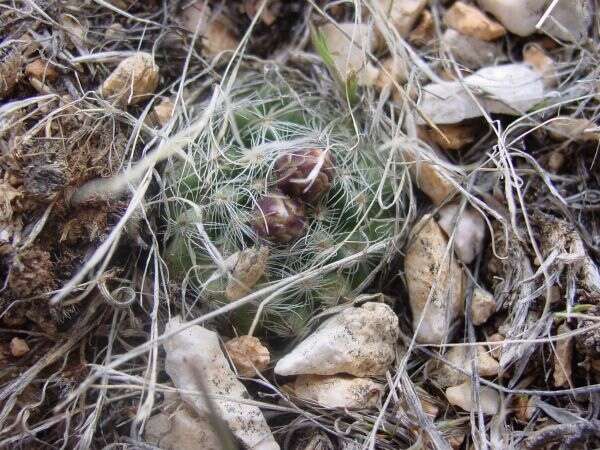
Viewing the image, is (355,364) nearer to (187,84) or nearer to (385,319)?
(385,319)

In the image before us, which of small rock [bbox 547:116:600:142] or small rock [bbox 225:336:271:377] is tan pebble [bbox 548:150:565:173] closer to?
small rock [bbox 547:116:600:142]

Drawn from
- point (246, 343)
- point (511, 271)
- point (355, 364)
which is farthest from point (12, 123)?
point (511, 271)

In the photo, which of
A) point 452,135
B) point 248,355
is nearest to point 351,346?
point 248,355

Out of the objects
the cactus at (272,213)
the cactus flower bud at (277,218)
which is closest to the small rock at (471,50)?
the cactus at (272,213)

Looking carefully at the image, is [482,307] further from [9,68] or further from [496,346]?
[9,68]

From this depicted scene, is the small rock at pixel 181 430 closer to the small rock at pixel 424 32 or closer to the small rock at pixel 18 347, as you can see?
the small rock at pixel 18 347

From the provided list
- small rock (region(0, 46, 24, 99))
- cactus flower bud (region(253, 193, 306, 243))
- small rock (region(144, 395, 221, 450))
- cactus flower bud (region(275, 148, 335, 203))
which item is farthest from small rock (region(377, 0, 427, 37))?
small rock (region(144, 395, 221, 450))
